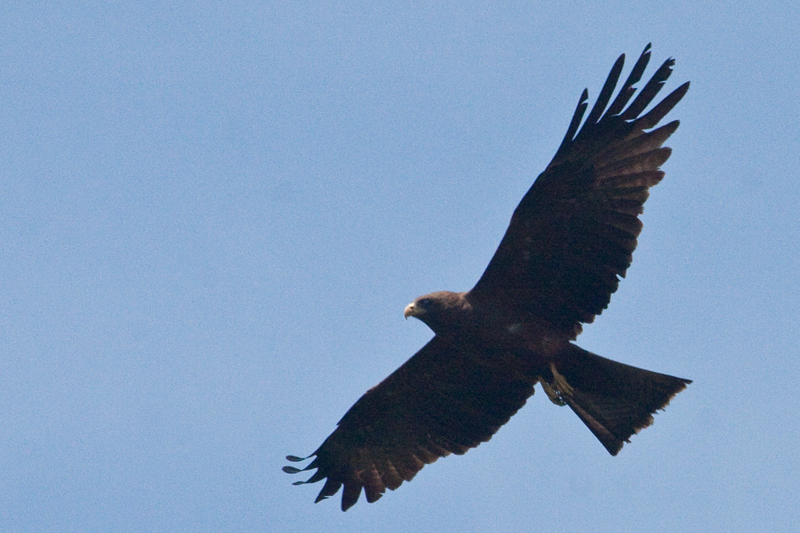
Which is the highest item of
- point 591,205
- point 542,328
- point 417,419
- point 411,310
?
point 411,310

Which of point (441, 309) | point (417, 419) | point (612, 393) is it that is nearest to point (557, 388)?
point (612, 393)

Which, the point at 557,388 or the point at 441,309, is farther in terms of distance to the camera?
the point at 557,388

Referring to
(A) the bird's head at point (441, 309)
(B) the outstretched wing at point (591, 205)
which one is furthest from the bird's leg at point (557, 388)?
(A) the bird's head at point (441, 309)

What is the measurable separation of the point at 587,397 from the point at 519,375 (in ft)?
2.53

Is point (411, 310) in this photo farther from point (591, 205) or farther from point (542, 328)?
point (591, 205)

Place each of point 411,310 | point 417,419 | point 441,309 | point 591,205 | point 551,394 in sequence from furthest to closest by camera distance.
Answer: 1. point 417,419
2. point 551,394
3. point 411,310
4. point 441,309
5. point 591,205

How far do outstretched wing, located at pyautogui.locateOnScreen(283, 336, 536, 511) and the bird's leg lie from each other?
0.23 m

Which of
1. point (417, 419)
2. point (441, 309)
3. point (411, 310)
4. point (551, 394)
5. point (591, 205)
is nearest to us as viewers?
point (591, 205)

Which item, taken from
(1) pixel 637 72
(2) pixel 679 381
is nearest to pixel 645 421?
(2) pixel 679 381

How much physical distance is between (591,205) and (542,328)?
1.35 m

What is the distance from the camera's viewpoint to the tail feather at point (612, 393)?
11242 millimetres

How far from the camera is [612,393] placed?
11.4 m

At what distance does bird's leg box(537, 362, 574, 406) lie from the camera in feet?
37.5

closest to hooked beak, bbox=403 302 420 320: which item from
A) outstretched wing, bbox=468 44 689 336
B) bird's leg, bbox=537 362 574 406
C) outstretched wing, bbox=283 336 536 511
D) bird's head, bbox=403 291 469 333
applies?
bird's head, bbox=403 291 469 333
